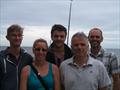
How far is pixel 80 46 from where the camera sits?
4996 mm

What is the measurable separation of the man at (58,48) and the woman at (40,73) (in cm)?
47

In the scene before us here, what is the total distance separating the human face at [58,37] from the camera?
5848 millimetres

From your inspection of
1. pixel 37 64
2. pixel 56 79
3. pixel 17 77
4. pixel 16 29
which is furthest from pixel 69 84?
pixel 16 29

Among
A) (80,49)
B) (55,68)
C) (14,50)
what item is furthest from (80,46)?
(14,50)

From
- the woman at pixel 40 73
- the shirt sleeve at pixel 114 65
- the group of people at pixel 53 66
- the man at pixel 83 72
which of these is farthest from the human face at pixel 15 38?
the shirt sleeve at pixel 114 65

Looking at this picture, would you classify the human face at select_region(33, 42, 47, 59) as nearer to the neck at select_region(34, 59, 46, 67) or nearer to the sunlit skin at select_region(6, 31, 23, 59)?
the neck at select_region(34, 59, 46, 67)

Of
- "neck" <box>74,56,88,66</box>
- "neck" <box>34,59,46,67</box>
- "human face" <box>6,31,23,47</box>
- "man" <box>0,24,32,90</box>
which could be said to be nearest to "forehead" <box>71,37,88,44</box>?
"neck" <box>74,56,88,66</box>

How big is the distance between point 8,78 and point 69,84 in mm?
1083

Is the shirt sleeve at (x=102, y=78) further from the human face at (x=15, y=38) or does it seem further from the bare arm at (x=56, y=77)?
the human face at (x=15, y=38)

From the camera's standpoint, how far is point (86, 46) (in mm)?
5043

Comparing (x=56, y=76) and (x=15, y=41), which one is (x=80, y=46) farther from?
(x=15, y=41)

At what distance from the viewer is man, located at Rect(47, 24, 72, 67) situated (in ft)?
19.1

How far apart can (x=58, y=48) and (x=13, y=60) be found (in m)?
0.85

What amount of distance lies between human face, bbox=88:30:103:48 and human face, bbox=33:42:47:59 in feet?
3.91
